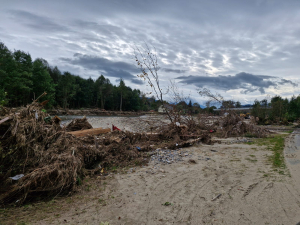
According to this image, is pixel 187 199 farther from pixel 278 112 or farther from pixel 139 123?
pixel 278 112

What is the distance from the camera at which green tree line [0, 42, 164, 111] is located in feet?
99.7

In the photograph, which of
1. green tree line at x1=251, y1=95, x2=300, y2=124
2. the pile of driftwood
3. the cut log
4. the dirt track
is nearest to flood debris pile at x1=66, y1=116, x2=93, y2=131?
the cut log

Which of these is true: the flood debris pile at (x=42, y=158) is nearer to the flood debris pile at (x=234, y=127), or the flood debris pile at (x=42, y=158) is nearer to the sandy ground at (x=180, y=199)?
the sandy ground at (x=180, y=199)

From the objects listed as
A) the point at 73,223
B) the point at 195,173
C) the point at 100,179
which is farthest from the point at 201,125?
the point at 73,223

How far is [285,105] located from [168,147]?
→ 101ft

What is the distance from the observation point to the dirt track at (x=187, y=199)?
2.94 meters

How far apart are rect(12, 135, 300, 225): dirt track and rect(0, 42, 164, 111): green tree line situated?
6.72 m

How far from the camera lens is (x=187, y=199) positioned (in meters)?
3.59

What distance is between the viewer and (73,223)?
2826 mm

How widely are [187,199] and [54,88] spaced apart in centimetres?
4673

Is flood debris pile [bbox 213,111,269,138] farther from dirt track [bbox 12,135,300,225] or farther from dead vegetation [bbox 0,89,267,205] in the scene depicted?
dead vegetation [bbox 0,89,267,205]

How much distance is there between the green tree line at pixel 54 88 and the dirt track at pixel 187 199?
22.1ft

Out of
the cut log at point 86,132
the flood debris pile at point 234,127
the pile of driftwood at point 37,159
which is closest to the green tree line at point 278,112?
the flood debris pile at point 234,127

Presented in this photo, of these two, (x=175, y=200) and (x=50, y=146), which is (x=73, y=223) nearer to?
(x=175, y=200)
